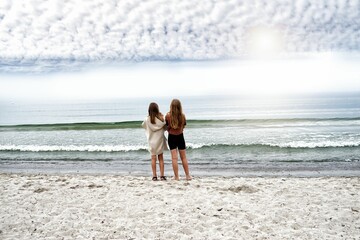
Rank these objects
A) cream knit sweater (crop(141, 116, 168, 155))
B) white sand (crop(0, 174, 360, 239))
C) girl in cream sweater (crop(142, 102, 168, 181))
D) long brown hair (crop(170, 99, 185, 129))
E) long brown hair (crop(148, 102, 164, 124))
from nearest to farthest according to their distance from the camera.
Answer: white sand (crop(0, 174, 360, 239)) < long brown hair (crop(170, 99, 185, 129)) < long brown hair (crop(148, 102, 164, 124)) < girl in cream sweater (crop(142, 102, 168, 181)) < cream knit sweater (crop(141, 116, 168, 155))

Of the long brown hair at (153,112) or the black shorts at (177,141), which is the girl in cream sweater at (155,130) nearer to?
the long brown hair at (153,112)

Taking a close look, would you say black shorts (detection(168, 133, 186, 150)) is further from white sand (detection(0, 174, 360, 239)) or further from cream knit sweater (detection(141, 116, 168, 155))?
white sand (detection(0, 174, 360, 239))

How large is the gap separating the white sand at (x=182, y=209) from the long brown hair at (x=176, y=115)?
1413mm

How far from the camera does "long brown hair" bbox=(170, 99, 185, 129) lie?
6797mm

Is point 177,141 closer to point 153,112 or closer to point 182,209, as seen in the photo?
point 153,112

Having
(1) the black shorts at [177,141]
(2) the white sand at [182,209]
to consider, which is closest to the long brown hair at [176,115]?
(1) the black shorts at [177,141]

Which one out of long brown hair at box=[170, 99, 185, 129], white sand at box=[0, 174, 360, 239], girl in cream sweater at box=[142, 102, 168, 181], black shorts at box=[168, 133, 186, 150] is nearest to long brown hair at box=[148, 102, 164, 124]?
girl in cream sweater at box=[142, 102, 168, 181]

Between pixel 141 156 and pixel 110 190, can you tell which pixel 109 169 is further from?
pixel 110 190

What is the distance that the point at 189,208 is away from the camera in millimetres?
5406

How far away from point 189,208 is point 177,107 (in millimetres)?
2322

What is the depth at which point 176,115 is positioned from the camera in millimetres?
6859

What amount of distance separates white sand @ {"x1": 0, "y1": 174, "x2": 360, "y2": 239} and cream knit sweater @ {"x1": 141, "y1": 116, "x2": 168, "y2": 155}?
33.8 inches

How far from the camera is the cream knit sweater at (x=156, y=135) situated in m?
7.23

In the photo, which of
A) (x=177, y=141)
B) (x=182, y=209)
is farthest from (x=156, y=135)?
(x=182, y=209)
